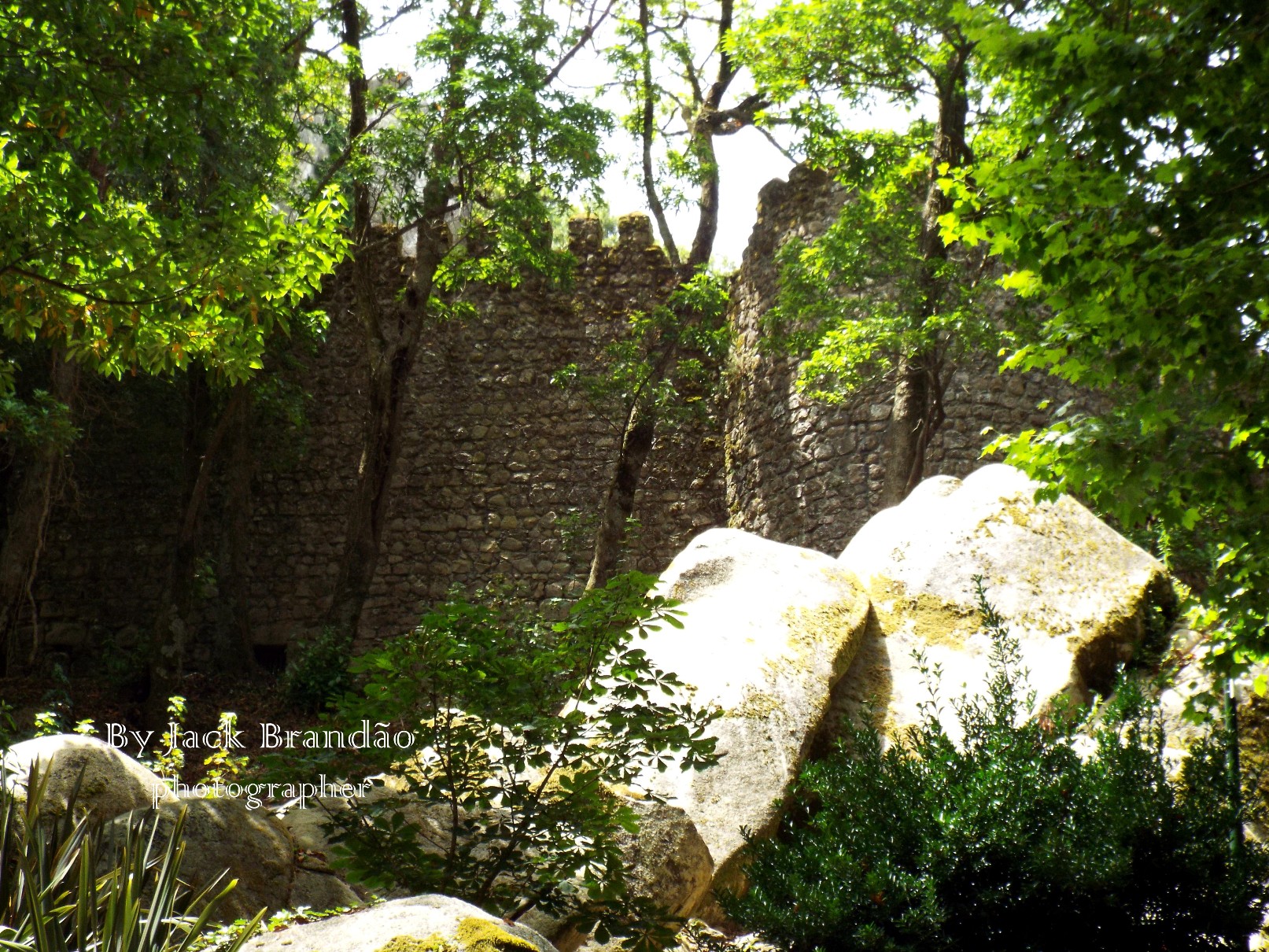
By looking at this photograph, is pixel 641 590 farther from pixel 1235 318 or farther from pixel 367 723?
pixel 1235 318

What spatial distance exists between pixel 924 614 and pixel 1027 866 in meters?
2.62

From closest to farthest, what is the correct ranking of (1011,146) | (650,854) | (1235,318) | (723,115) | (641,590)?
(1235,318) < (641,590) < (650,854) < (1011,146) < (723,115)

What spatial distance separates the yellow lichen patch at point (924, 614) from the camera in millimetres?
5887

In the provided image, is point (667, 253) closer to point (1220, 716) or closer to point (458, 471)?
point (458, 471)

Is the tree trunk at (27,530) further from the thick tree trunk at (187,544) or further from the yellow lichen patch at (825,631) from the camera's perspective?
the yellow lichen patch at (825,631)

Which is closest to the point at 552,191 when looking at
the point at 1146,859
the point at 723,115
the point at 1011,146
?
the point at 723,115

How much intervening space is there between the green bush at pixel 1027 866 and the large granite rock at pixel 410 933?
1.29 m

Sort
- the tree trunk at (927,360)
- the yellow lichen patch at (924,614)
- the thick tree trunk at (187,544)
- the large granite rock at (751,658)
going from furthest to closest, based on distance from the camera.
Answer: the thick tree trunk at (187,544) → the tree trunk at (927,360) → the yellow lichen patch at (924,614) → the large granite rock at (751,658)

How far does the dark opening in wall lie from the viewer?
42.0 feet

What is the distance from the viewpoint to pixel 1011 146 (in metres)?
7.56

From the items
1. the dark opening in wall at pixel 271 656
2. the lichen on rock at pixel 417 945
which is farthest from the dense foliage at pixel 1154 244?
the dark opening in wall at pixel 271 656

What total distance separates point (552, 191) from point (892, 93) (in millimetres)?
3135

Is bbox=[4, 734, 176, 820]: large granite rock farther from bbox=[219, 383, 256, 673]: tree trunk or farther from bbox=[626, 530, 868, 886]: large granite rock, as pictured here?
bbox=[219, 383, 256, 673]: tree trunk

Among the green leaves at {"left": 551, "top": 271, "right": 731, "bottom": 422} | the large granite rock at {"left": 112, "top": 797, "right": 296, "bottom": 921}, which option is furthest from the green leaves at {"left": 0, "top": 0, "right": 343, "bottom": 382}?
the green leaves at {"left": 551, "top": 271, "right": 731, "bottom": 422}
